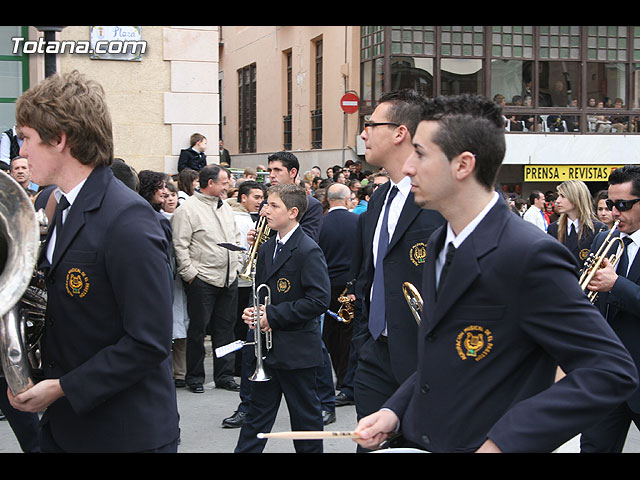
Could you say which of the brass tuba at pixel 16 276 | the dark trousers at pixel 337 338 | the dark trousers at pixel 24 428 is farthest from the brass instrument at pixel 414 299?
the dark trousers at pixel 337 338

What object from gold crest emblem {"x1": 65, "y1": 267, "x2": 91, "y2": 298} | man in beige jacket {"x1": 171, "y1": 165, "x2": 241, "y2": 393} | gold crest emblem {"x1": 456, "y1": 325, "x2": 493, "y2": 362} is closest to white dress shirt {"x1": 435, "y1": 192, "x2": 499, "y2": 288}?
gold crest emblem {"x1": 456, "y1": 325, "x2": 493, "y2": 362}

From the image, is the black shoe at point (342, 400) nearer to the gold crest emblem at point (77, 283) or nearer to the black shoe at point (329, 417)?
the black shoe at point (329, 417)

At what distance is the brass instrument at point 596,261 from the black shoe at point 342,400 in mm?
3437

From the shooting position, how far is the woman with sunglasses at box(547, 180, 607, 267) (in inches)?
332

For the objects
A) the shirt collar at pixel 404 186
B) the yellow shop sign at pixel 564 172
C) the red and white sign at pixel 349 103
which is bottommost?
the shirt collar at pixel 404 186

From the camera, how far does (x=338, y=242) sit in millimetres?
8422

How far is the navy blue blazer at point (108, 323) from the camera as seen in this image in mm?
2557

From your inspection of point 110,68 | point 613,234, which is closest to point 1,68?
point 110,68

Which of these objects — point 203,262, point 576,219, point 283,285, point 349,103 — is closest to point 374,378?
point 283,285

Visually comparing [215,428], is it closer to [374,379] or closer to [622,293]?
[374,379]

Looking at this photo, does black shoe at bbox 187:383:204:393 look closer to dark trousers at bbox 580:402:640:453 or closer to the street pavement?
the street pavement
